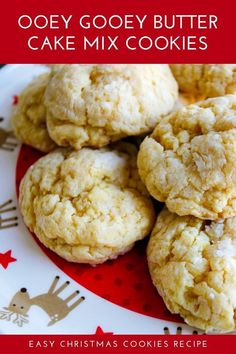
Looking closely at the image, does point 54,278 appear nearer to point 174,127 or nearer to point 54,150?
point 54,150

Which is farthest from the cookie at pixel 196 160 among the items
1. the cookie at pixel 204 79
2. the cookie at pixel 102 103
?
the cookie at pixel 204 79

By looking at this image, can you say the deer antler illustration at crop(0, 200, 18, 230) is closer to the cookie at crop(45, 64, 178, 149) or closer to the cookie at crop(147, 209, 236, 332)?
the cookie at crop(45, 64, 178, 149)

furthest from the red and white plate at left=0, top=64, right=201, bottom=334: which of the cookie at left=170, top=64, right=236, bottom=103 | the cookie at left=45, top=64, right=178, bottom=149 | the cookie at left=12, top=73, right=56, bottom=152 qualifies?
the cookie at left=170, top=64, right=236, bottom=103

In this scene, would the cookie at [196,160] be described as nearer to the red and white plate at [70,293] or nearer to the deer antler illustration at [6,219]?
the red and white plate at [70,293]

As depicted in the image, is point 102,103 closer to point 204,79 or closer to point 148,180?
point 148,180

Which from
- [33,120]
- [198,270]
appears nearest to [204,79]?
[33,120]
